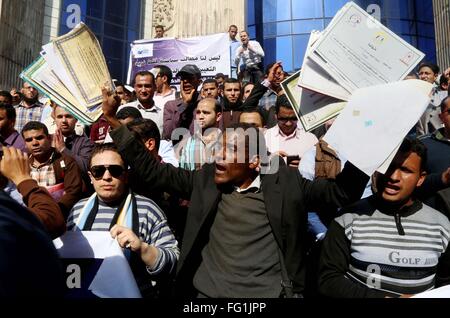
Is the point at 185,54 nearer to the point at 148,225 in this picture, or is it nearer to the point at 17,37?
the point at 17,37

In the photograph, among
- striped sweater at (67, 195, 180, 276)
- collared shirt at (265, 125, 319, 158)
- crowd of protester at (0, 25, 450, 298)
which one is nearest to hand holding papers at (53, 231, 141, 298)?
crowd of protester at (0, 25, 450, 298)

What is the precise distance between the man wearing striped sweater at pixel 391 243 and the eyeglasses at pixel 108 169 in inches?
54.4

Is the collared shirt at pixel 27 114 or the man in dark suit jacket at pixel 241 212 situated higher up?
the collared shirt at pixel 27 114

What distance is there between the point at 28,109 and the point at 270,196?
602cm

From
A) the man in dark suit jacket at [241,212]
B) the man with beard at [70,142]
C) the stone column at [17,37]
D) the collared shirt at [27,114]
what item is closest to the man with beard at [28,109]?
the collared shirt at [27,114]

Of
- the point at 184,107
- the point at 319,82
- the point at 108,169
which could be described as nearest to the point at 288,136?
the point at 319,82

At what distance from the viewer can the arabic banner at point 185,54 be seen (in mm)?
10445

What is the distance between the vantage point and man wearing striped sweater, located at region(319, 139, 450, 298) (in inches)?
103

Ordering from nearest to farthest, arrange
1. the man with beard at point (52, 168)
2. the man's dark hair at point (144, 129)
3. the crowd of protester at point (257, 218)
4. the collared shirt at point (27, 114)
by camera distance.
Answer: the crowd of protester at point (257, 218), the man's dark hair at point (144, 129), the man with beard at point (52, 168), the collared shirt at point (27, 114)

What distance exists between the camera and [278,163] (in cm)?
335

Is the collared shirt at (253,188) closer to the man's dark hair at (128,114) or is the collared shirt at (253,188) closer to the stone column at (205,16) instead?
the man's dark hair at (128,114)

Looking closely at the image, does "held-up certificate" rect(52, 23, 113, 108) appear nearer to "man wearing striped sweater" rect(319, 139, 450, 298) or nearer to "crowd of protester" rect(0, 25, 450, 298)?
"crowd of protester" rect(0, 25, 450, 298)

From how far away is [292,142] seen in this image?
4.63 meters

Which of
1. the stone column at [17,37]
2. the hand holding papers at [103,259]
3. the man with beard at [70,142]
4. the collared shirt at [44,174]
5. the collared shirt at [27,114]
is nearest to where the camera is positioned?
the hand holding papers at [103,259]
